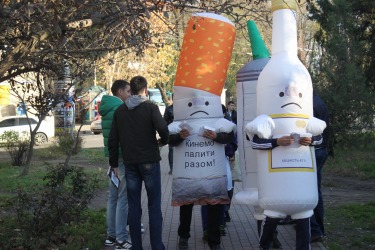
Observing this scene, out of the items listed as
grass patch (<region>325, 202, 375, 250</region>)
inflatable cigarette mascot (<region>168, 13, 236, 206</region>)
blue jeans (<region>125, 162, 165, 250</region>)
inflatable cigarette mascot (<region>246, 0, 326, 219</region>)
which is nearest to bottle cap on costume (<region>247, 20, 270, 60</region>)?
inflatable cigarette mascot (<region>168, 13, 236, 206</region>)

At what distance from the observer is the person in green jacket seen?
7.77 metres

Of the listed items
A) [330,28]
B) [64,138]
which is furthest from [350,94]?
[64,138]

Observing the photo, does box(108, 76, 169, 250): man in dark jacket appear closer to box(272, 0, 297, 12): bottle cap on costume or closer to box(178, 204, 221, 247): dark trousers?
box(178, 204, 221, 247): dark trousers

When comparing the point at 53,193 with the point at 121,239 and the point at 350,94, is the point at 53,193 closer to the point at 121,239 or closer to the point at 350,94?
the point at 121,239

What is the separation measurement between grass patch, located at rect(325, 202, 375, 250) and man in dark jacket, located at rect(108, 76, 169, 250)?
7.96ft

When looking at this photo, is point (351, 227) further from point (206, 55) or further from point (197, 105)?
point (206, 55)

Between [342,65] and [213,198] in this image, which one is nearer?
[213,198]

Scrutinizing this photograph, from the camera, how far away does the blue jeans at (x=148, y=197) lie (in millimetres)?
7109

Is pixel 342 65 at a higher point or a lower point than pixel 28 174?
higher

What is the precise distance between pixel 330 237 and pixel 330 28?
1281 centimetres

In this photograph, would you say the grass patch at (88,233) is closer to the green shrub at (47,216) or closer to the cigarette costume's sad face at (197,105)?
the green shrub at (47,216)

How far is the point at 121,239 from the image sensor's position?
777 cm

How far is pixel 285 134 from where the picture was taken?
6645mm

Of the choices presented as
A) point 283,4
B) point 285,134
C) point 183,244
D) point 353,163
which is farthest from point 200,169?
point 353,163
